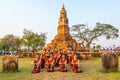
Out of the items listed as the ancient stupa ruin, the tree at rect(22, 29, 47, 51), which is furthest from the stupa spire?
the tree at rect(22, 29, 47, 51)

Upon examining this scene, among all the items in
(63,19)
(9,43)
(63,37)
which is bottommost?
(63,37)

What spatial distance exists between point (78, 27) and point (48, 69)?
4023 cm

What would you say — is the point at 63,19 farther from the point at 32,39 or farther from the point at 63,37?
the point at 32,39

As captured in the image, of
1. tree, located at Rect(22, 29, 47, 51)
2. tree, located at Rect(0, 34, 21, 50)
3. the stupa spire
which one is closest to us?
the stupa spire

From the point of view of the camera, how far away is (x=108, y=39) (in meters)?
50.5

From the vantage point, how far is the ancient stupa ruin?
34969 mm

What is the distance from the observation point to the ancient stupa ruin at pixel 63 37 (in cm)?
3497

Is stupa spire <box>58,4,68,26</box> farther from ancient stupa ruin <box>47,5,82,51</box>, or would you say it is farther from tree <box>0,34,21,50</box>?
tree <box>0,34,21,50</box>

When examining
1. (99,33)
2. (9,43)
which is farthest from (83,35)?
(9,43)

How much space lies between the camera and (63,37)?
36.7 meters

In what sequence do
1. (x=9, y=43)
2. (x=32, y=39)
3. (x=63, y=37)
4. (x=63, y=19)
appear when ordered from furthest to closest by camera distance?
(x=9, y=43), (x=32, y=39), (x=63, y=19), (x=63, y=37)

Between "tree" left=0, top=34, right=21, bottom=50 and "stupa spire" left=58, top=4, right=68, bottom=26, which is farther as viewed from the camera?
"tree" left=0, top=34, right=21, bottom=50

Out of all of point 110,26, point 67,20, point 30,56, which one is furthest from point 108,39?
point 30,56

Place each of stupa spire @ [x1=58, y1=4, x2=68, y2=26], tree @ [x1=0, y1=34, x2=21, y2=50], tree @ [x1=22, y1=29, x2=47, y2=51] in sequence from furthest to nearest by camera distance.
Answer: tree @ [x1=0, y1=34, x2=21, y2=50] → tree @ [x1=22, y1=29, x2=47, y2=51] → stupa spire @ [x1=58, y1=4, x2=68, y2=26]
